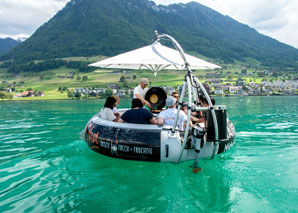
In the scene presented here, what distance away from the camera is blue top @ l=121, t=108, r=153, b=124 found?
23.1ft

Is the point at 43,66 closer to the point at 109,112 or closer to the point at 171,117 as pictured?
the point at 109,112

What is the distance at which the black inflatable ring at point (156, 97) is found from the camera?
9.87 m

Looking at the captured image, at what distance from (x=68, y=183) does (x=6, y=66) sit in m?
189

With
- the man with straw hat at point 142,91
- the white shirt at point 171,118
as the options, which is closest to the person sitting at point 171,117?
the white shirt at point 171,118

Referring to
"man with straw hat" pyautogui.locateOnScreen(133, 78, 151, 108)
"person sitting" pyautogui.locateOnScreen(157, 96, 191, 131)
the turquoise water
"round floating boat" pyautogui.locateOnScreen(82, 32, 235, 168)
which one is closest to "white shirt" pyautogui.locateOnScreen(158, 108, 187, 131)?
"person sitting" pyautogui.locateOnScreen(157, 96, 191, 131)

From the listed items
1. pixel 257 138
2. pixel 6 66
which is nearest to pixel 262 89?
pixel 257 138

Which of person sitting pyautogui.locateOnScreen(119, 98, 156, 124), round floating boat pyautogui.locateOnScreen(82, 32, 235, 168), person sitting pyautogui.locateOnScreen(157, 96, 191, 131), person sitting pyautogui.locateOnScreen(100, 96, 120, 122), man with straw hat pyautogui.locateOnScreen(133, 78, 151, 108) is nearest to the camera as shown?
round floating boat pyautogui.locateOnScreen(82, 32, 235, 168)

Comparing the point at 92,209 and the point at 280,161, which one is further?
the point at 280,161

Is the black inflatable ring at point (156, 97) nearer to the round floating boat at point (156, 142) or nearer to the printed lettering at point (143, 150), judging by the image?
the round floating boat at point (156, 142)

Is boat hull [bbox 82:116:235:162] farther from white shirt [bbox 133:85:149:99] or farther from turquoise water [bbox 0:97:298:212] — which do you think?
white shirt [bbox 133:85:149:99]

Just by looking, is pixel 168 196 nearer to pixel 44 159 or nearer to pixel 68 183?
pixel 68 183

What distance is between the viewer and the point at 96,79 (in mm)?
119938

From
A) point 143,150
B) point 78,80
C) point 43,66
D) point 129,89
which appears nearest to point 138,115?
point 143,150

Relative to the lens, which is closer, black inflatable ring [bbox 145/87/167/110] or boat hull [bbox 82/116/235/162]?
boat hull [bbox 82/116/235/162]
